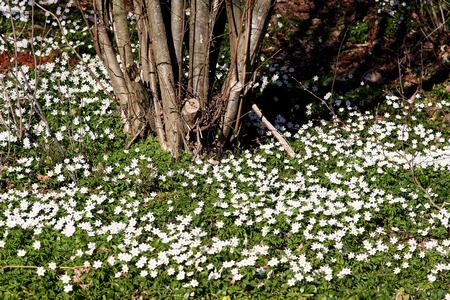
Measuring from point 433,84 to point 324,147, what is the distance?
2.99m

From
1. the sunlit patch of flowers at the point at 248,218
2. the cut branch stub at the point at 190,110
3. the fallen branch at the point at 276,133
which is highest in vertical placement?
the cut branch stub at the point at 190,110

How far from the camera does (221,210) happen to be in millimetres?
6871

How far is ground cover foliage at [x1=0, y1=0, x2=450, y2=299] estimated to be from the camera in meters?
5.95

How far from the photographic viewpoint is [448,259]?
20.8 feet

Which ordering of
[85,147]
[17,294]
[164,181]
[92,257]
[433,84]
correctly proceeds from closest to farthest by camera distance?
1. [17,294]
2. [92,257]
3. [164,181]
4. [85,147]
5. [433,84]

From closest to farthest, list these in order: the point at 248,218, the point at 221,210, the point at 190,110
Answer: the point at 248,218 < the point at 221,210 < the point at 190,110

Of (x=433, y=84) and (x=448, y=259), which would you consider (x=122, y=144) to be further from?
(x=433, y=84)

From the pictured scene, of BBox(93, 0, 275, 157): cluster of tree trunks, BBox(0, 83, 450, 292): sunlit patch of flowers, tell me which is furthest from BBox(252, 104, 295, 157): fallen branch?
BBox(93, 0, 275, 157): cluster of tree trunks

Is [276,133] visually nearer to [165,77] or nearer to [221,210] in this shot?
[165,77]

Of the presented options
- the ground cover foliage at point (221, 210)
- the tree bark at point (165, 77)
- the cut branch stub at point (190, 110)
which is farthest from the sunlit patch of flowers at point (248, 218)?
the cut branch stub at point (190, 110)

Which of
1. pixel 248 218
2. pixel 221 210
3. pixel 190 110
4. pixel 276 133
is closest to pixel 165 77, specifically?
pixel 190 110

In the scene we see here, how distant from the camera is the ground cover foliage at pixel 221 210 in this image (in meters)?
5.95

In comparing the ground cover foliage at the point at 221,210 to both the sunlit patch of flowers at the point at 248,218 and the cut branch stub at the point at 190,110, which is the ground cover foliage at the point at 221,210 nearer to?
the sunlit patch of flowers at the point at 248,218

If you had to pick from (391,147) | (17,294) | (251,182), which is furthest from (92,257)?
(391,147)
